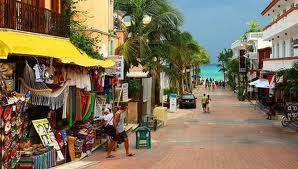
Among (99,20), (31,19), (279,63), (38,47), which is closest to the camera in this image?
(38,47)

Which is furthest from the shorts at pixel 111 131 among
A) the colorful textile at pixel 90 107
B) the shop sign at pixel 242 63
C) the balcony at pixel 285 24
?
the shop sign at pixel 242 63

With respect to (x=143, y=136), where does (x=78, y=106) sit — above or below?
above

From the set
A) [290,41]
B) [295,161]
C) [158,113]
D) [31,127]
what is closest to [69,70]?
[31,127]

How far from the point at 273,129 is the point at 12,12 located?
721 inches

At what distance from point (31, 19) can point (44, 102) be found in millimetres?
2641

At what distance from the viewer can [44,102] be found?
14.8m

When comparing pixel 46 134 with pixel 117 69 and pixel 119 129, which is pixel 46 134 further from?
pixel 117 69

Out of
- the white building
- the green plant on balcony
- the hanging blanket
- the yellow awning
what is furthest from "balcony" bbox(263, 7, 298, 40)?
the hanging blanket

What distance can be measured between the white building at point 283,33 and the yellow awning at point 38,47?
15765 millimetres

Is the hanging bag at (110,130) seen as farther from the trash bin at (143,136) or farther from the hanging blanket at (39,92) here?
the trash bin at (143,136)

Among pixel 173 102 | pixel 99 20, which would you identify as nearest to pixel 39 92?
pixel 99 20

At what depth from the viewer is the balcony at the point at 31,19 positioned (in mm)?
13971

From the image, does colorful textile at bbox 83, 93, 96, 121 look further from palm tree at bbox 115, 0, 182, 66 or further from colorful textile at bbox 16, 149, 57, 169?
palm tree at bbox 115, 0, 182, 66

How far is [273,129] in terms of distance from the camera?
93.0 ft
